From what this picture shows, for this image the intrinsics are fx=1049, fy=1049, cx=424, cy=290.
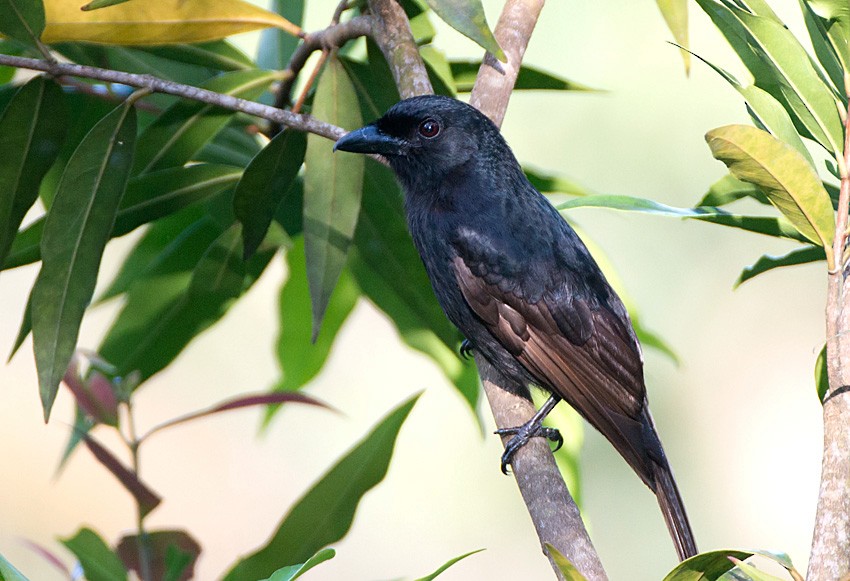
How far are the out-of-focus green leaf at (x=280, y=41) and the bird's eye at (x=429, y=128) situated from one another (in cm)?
56

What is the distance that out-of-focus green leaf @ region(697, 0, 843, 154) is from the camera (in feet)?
6.53

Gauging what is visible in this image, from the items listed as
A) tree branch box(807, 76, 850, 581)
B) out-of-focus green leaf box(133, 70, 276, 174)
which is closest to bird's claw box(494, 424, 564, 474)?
tree branch box(807, 76, 850, 581)

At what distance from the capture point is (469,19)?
2039mm

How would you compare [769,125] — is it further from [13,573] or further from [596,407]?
[13,573]

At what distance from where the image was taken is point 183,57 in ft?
9.34

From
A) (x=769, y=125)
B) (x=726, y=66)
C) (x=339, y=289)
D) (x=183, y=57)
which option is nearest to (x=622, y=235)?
(x=726, y=66)

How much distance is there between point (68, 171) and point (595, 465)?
14.8 ft

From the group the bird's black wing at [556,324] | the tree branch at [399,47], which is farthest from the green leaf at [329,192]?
the bird's black wing at [556,324]

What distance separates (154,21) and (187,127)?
0.36m

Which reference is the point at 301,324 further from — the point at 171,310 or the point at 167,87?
the point at 167,87

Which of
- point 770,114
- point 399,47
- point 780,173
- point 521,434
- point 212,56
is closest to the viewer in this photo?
point 780,173

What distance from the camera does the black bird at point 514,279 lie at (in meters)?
2.77

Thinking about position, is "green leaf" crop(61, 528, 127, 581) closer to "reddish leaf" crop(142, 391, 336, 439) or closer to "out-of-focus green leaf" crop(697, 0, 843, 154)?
"reddish leaf" crop(142, 391, 336, 439)

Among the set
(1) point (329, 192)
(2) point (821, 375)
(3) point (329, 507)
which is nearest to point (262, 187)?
(1) point (329, 192)
